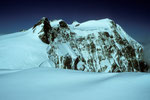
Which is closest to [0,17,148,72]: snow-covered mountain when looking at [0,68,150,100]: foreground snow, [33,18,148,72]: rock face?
[33,18,148,72]: rock face

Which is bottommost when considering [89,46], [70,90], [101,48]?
[70,90]

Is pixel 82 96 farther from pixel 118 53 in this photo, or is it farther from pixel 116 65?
pixel 118 53

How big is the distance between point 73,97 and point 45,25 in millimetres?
25981

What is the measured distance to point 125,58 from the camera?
4572 cm

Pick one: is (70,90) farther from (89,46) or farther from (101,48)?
(101,48)

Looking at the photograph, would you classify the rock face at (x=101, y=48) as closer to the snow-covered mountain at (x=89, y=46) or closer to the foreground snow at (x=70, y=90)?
the snow-covered mountain at (x=89, y=46)

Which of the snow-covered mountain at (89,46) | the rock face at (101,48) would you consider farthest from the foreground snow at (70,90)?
the rock face at (101,48)

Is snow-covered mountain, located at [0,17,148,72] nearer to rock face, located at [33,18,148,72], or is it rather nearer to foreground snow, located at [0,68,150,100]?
rock face, located at [33,18,148,72]

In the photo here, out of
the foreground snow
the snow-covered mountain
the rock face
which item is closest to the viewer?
the foreground snow

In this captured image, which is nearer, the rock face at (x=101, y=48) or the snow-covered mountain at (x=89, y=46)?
the snow-covered mountain at (x=89, y=46)

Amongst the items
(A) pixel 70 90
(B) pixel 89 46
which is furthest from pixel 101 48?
(A) pixel 70 90

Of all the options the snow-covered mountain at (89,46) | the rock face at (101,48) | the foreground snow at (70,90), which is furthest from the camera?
the rock face at (101,48)

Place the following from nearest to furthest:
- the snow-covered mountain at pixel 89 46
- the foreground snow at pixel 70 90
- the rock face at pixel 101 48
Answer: the foreground snow at pixel 70 90, the snow-covered mountain at pixel 89 46, the rock face at pixel 101 48

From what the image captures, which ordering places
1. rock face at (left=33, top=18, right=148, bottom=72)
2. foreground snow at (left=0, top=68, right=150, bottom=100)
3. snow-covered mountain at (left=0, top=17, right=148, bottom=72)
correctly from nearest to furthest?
foreground snow at (left=0, top=68, right=150, bottom=100), snow-covered mountain at (left=0, top=17, right=148, bottom=72), rock face at (left=33, top=18, right=148, bottom=72)
